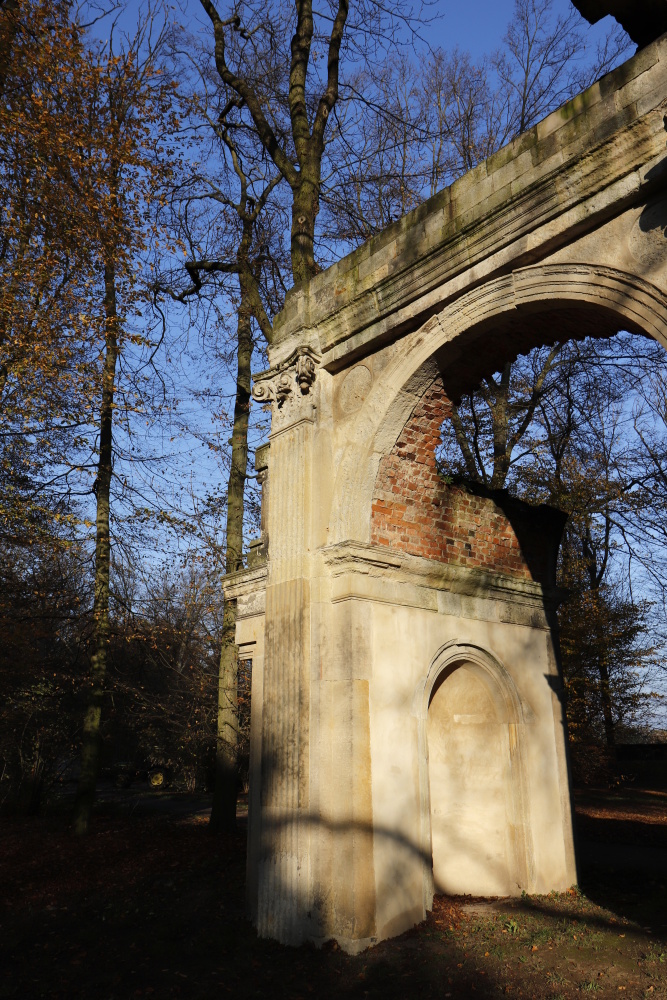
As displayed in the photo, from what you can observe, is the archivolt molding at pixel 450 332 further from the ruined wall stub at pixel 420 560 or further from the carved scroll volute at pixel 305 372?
the carved scroll volute at pixel 305 372

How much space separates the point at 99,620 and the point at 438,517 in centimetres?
723

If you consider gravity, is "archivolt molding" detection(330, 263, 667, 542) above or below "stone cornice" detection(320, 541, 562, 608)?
above

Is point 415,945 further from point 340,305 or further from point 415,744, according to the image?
point 340,305

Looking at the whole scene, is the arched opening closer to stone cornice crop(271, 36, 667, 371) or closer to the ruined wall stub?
the ruined wall stub

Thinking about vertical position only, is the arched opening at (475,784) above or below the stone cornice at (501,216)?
below

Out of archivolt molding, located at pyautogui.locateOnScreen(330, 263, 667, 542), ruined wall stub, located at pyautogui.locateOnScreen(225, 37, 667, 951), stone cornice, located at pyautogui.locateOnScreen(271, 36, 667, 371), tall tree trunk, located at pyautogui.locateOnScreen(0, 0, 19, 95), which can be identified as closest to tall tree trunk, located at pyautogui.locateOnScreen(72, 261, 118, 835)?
tall tree trunk, located at pyautogui.locateOnScreen(0, 0, 19, 95)

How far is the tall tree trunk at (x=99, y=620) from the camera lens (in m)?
12.5

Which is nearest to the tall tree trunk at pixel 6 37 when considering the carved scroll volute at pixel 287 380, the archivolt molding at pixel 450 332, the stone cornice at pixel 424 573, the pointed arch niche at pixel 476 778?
the carved scroll volute at pixel 287 380

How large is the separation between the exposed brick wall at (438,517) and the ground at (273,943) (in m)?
3.38

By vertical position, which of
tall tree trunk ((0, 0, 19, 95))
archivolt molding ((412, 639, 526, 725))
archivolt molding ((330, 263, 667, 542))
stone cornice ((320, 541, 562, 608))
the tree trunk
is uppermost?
tall tree trunk ((0, 0, 19, 95))

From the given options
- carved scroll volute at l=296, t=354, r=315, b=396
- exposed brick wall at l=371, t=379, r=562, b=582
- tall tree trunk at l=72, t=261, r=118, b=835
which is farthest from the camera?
tall tree trunk at l=72, t=261, r=118, b=835

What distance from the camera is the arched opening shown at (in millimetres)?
7539

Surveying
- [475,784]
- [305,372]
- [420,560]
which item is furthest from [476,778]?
[305,372]

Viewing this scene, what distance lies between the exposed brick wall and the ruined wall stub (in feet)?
0.08
